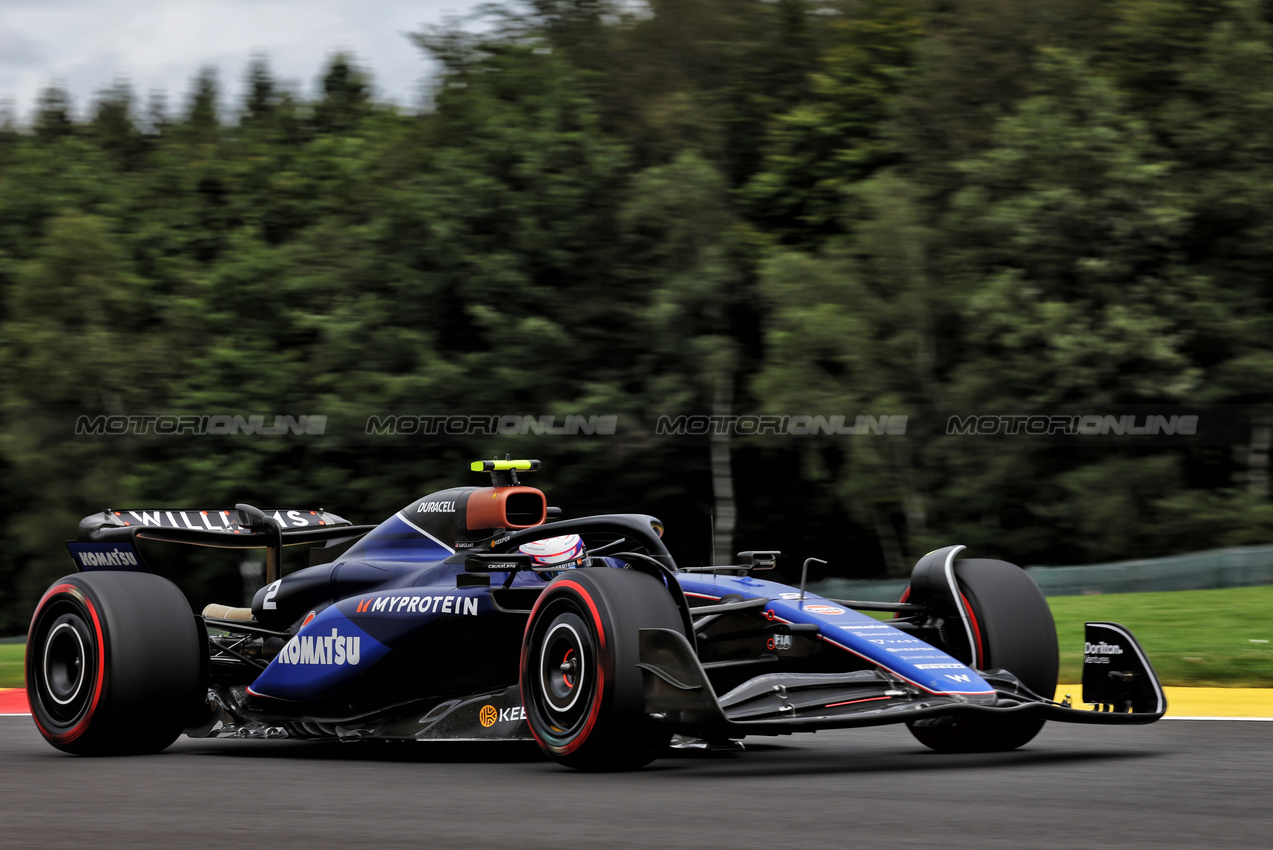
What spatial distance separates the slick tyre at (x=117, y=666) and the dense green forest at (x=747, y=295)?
22.1 m

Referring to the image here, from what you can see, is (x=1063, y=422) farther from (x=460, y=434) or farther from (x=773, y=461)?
(x=460, y=434)

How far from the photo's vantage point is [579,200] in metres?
33.2

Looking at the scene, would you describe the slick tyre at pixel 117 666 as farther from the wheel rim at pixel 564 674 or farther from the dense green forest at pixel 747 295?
the dense green forest at pixel 747 295

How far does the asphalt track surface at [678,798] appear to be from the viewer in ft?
16.7

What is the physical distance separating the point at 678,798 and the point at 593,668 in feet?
2.91

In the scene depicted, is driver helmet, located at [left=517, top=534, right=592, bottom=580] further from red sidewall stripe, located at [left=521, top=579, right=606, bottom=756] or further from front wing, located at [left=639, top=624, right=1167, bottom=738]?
front wing, located at [left=639, top=624, right=1167, bottom=738]

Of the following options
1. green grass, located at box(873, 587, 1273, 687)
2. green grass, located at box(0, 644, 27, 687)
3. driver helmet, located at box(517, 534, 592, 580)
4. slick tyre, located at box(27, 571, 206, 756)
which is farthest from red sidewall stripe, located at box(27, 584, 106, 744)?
green grass, located at box(873, 587, 1273, 687)

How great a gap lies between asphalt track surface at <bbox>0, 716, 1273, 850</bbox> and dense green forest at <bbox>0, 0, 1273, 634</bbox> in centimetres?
2159

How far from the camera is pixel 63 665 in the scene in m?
8.72

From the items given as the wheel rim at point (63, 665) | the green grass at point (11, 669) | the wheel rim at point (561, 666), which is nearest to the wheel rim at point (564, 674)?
the wheel rim at point (561, 666)

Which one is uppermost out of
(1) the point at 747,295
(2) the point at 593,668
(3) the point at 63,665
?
(2) the point at 593,668

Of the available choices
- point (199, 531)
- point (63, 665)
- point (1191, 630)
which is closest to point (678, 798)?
point (63, 665)

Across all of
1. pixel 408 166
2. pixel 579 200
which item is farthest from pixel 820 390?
pixel 408 166

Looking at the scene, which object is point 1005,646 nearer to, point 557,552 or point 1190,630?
point 557,552
